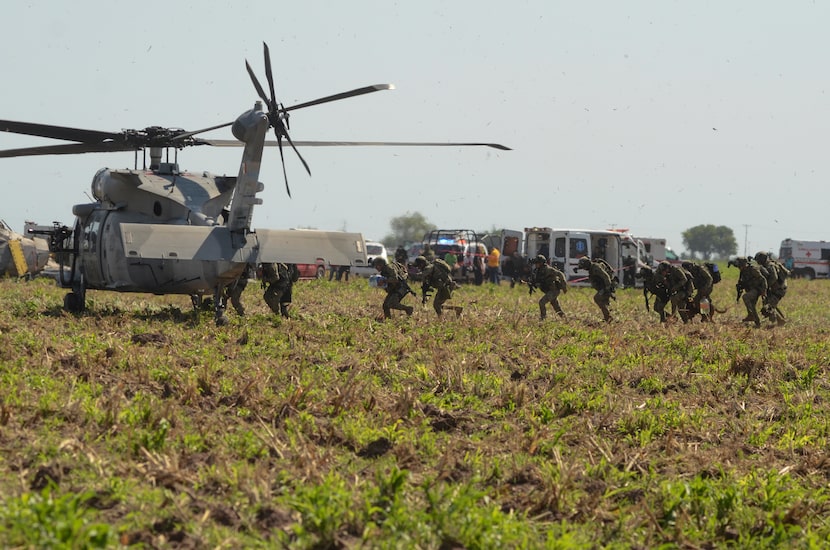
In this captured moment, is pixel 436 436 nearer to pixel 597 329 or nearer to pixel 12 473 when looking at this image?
pixel 12 473

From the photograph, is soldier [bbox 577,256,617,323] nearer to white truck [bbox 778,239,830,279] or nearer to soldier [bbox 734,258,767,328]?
soldier [bbox 734,258,767,328]

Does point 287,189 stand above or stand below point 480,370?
above

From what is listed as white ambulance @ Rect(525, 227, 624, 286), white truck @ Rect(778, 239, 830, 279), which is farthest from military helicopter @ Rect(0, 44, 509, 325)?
white truck @ Rect(778, 239, 830, 279)

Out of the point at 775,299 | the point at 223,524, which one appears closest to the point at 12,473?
the point at 223,524

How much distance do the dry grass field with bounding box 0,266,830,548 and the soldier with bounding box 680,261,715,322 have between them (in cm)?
548

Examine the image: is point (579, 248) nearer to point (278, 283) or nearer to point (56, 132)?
point (278, 283)

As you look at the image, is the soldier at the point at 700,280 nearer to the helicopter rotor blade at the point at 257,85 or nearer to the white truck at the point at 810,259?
the helicopter rotor blade at the point at 257,85

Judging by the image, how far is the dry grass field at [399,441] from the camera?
6621mm

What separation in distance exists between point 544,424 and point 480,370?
9.35ft

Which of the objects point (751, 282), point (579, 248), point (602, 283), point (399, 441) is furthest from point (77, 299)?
point (579, 248)

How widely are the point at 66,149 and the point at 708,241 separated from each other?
17926 centimetres

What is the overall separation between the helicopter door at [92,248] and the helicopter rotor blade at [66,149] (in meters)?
1.10

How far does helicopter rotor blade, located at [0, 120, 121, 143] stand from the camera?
595 inches

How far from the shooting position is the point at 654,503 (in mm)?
7762
